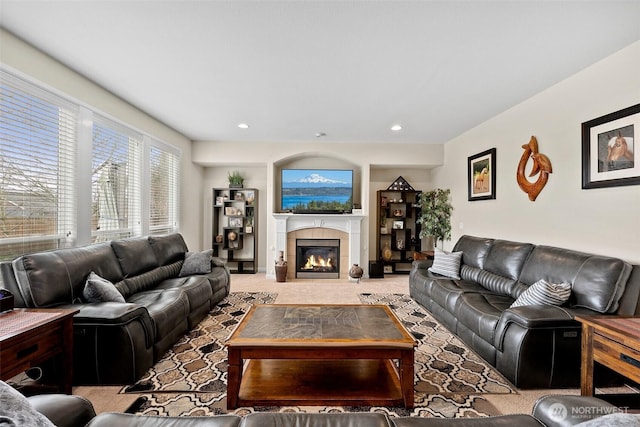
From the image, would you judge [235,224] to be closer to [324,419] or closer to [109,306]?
[109,306]

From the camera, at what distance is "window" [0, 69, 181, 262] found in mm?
2326

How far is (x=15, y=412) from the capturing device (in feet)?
2.64

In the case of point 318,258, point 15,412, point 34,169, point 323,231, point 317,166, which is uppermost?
point 317,166

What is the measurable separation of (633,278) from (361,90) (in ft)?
9.62

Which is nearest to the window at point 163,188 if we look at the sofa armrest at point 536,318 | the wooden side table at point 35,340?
the wooden side table at point 35,340

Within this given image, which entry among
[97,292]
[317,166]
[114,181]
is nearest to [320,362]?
[97,292]

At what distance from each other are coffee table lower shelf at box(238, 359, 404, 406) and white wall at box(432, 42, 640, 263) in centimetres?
233

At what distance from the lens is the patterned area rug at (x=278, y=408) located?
6.13 feet

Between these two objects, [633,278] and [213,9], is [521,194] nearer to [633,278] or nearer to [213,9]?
[633,278]

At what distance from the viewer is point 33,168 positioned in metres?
2.49

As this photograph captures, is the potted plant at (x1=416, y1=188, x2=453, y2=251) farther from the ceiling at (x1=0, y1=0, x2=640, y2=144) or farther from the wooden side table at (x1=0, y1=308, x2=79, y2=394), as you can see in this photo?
the wooden side table at (x1=0, y1=308, x2=79, y2=394)

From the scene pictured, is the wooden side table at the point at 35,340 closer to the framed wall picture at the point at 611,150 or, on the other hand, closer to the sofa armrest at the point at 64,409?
the sofa armrest at the point at 64,409

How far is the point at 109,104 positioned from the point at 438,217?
5.45m

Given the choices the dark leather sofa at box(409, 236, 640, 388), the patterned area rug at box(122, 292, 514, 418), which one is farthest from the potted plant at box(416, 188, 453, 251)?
the patterned area rug at box(122, 292, 514, 418)
